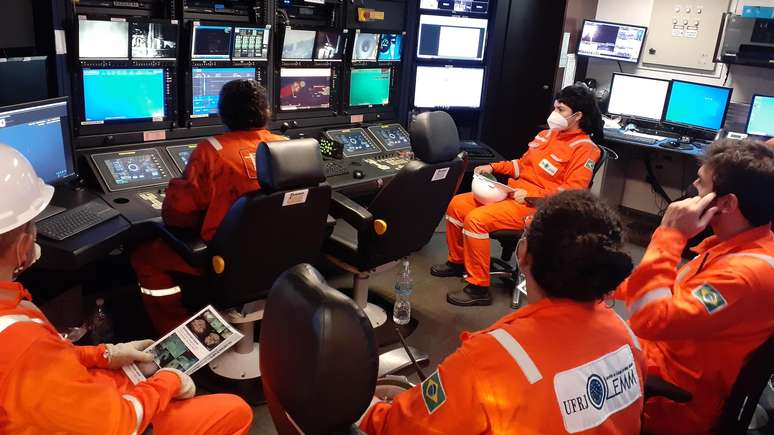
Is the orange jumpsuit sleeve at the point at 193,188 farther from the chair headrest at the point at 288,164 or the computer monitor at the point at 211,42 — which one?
the computer monitor at the point at 211,42

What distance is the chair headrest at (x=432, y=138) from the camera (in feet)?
8.68

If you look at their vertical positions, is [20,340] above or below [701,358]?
above

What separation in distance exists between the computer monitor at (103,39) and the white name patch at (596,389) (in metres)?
2.41

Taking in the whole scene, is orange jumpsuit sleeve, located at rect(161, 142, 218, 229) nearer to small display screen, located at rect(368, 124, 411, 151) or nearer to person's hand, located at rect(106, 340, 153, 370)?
person's hand, located at rect(106, 340, 153, 370)

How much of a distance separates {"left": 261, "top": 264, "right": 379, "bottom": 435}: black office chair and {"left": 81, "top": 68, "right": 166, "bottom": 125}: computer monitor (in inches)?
78.8

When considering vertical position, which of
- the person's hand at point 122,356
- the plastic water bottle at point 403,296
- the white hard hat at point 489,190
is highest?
the white hard hat at point 489,190

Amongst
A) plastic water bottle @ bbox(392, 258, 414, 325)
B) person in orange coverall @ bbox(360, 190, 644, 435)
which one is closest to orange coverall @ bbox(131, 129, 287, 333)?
plastic water bottle @ bbox(392, 258, 414, 325)

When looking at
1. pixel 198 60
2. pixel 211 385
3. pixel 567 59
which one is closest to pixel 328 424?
pixel 211 385

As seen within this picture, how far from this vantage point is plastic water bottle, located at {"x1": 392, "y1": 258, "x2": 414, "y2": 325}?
315 cm

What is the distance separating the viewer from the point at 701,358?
66.2 inches

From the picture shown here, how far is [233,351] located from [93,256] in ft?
2.57

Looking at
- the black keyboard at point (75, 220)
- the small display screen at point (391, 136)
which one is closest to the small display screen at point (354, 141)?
the small display screen at point (391, 136)

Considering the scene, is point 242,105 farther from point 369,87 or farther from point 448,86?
point 448,86

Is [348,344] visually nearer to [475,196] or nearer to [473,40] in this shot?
[475,196]
